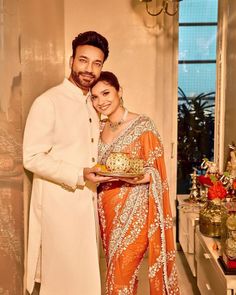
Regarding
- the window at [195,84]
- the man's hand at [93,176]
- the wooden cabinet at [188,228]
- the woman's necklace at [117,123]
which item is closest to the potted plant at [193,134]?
the window at [195,84]

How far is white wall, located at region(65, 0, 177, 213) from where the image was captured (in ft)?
12.2

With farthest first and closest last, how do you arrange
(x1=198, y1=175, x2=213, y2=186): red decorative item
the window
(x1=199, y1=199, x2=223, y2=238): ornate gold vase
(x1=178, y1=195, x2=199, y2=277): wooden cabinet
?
the window, (x1=198, y1=175, x2=213, y2=186): red decorative item, (x1=178, y1=195, x2=199, y2=277): wooden cabinet, (x1=199, y1=199, x2=223, y2=238): ornate gold vase

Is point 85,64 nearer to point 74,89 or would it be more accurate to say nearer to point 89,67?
point 89,67

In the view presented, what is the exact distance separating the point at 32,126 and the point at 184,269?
2.12 meters

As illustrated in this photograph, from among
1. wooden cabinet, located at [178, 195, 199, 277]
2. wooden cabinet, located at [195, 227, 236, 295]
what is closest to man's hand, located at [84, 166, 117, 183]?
wooden cabinet, located at [195, 227, 236, 295]

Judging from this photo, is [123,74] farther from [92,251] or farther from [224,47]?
[92,251]

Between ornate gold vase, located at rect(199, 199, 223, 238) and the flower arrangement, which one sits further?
the flower arrangement

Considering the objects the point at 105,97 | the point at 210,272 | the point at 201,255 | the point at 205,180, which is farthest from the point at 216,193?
the point at 105,97

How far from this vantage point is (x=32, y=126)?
1981 mm

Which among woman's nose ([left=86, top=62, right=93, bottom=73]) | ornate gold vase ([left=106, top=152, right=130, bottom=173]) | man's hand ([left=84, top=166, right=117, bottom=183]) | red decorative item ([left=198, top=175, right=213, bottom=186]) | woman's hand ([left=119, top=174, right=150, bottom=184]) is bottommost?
red decorative item ([left=198, top=175, right=213, bottom=186])

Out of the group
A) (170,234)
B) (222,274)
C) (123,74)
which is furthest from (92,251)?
(123,74)

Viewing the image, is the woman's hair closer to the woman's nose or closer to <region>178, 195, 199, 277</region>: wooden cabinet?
the woman's nose

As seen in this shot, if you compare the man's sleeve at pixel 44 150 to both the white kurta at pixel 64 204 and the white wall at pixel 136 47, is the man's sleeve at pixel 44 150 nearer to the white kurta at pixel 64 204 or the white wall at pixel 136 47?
the white kurta at pixel 64 204

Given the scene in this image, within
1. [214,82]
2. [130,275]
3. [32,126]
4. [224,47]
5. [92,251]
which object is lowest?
[130,275]
